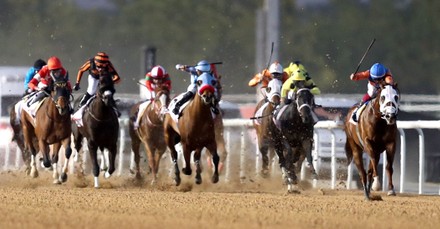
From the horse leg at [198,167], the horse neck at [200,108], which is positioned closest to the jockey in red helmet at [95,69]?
the horse neck at [200,108]

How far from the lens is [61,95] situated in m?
20.5

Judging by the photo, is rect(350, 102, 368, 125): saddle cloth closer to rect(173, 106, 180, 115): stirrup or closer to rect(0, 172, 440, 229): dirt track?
rect(0, 172, 440, 229): dirt track

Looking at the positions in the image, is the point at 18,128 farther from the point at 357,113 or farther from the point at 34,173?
the point at 357,113

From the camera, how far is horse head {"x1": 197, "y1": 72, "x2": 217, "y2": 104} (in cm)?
1898

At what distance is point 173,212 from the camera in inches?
570

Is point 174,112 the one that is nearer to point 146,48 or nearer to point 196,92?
point 196,92

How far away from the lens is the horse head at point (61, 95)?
2047 cm

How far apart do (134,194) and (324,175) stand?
5.00m

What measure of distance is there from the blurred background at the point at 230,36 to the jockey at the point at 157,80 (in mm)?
4719

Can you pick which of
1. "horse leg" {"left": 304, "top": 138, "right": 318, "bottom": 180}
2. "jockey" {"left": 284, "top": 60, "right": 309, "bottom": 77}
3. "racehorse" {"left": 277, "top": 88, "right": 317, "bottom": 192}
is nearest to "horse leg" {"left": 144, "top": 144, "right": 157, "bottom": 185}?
"jockey" {"left": 284, "top": 60, "right": 309, "bottom": 77}

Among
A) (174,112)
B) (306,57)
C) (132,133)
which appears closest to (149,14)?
(306,57)

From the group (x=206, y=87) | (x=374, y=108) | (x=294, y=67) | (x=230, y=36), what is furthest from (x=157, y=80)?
(x=230, y=36)

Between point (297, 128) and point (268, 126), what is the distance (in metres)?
1.18

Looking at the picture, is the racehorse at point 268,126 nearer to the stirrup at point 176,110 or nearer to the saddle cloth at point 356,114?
the stirrup at point 176,110
